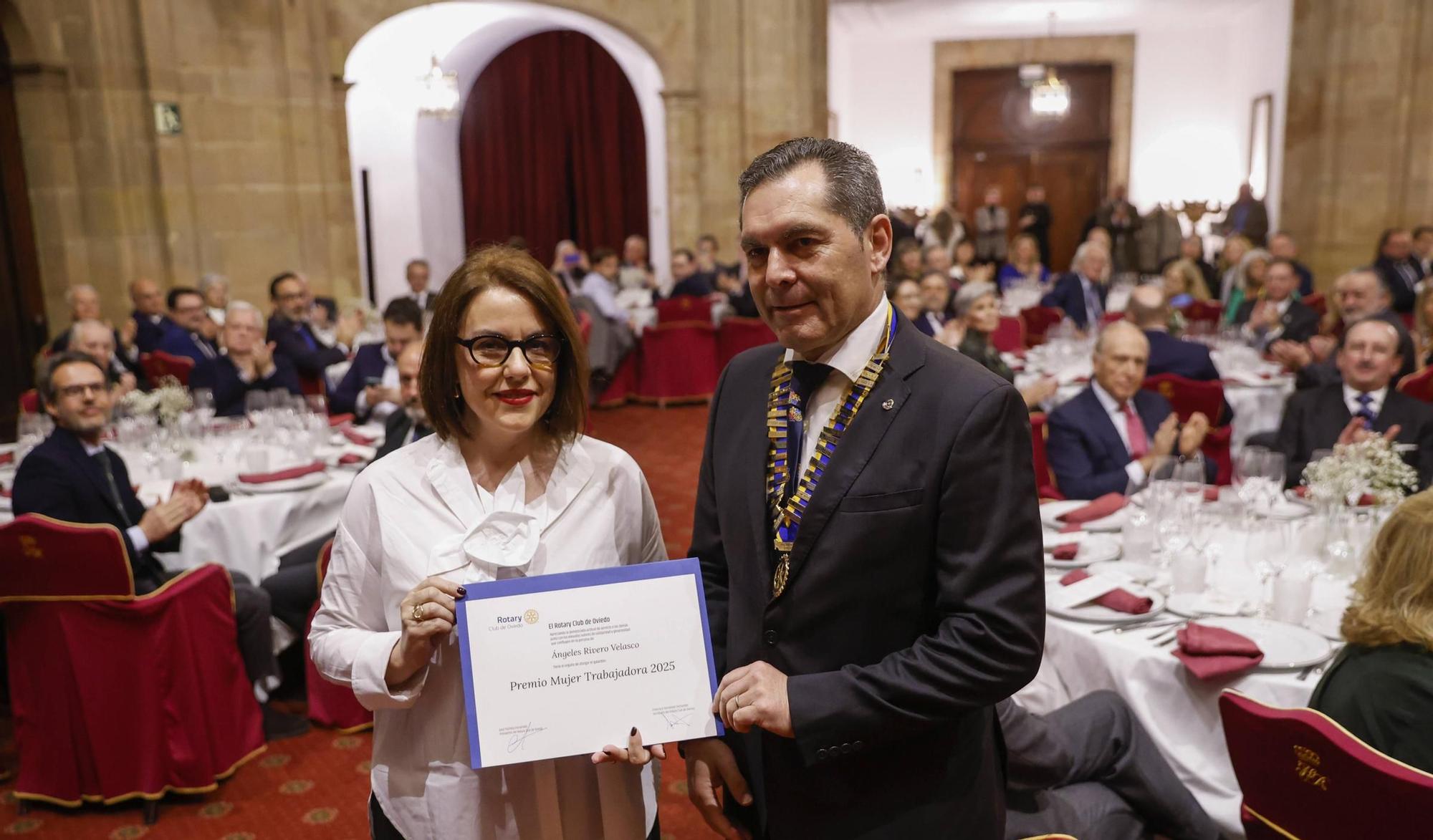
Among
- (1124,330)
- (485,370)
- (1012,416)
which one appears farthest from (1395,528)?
(1124,330)

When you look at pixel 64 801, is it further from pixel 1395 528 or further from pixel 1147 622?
pixel 1395 528

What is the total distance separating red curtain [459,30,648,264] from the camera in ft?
46.9

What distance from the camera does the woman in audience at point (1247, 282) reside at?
9.03 meters

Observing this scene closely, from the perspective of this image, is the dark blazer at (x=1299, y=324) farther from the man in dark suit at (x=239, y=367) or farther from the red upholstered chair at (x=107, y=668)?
the red upholstered chair at (x=107, y=668)

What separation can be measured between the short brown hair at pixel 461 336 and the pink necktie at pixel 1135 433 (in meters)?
3.03

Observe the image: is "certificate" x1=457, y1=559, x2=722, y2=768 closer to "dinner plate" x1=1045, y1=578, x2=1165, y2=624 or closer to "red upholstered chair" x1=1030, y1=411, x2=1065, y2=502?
"dinner plate" x1=1045, y1=578, x2=1165, y2=624

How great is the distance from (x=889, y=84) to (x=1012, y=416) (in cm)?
1750

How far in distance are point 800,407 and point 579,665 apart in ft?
1.60

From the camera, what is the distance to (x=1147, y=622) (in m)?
2.76

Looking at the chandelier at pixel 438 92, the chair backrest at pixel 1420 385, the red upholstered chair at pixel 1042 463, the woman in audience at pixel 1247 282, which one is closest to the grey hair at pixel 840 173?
the red upholstered chair at pixel 1042 463

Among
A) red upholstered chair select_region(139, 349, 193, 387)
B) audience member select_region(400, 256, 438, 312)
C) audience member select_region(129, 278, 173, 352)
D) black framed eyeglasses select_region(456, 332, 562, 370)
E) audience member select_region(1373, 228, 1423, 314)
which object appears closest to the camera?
black framed eyeglasses select_region(456, 332, 562, 370)

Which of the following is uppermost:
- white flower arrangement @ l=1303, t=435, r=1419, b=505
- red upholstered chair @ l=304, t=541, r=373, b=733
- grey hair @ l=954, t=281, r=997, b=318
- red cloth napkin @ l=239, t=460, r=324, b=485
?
grey hair @ l=954, t=281, r=997, b=318

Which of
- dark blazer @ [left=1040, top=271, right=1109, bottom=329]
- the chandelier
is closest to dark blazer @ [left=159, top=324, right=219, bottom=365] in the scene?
the chandelier

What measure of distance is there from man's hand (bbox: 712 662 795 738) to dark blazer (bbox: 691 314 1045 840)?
0.07 feet
